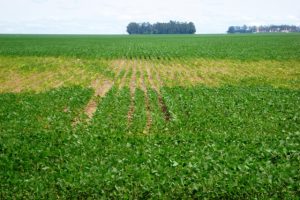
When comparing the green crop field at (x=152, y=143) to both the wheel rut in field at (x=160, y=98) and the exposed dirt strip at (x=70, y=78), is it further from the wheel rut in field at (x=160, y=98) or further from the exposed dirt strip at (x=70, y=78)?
the exposed dirt strip at (x=70, y=78)

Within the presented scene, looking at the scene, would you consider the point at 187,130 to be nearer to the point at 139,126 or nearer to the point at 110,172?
the point at 139,126

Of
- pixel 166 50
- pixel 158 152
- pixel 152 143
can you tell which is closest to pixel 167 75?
pixel 152 143

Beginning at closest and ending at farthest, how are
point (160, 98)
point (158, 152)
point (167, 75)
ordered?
point (158, 152)
point (160, 98)
point (167, 75)

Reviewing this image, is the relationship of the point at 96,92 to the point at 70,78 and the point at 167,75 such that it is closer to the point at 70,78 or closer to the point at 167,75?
the point at 70,78

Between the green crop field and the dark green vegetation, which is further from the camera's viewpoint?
the dark green vegetation

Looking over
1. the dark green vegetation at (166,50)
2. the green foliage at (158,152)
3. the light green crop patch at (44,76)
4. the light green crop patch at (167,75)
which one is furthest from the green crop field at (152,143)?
the dark green vegetation at (166,50)

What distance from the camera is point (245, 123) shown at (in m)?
11.7

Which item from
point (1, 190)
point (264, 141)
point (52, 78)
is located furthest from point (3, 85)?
point (264, 141)

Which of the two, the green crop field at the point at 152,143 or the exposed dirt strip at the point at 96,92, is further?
the exposed dirt strip at the point at 96,92

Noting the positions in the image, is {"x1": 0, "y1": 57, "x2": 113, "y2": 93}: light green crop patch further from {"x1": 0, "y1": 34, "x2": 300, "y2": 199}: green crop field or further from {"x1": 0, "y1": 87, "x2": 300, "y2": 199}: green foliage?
{"x1": 0, "y1": 87, "x2": 300, "y2": 199}: green foliage

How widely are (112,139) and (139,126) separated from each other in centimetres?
171

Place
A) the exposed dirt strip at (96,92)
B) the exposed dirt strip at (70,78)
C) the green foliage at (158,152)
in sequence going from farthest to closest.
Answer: the exposed dirt strip at (70,78), the exposed dirt strip at (96,92), the green foliage at (158,152)

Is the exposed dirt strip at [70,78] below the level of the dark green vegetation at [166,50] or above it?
below

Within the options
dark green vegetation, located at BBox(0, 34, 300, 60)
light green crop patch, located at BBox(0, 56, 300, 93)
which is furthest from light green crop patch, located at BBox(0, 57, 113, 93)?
dark green vegetation, located at BBox(0, 34, 300, 60)
